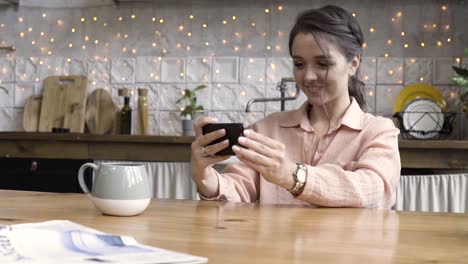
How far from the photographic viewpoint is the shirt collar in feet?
5.24

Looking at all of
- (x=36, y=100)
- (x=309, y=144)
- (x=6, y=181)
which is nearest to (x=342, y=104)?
(x=309, y=144)

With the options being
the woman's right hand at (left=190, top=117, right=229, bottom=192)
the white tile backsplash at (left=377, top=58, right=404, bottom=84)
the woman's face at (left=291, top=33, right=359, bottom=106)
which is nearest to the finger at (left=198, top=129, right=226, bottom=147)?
the woman's right hand at (left=190, top=117, right=229, bottom=192)

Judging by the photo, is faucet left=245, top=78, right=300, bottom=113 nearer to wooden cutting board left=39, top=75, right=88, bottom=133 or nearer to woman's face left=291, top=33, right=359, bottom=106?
wooden cutting board left=39, top=75, right=88, bottom=133

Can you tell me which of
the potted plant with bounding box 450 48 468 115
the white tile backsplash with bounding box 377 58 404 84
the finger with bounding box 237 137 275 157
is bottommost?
the finger with bounding box 237 137 275 157

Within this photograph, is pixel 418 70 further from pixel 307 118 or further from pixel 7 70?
pixel 7 70

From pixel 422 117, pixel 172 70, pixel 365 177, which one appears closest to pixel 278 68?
pixel 172 70

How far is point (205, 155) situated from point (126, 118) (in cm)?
192

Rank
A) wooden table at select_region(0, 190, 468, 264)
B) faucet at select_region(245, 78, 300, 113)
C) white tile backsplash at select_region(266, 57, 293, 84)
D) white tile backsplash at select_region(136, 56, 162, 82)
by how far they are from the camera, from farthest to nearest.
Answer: white tile backsplash at select_region(136, 56, 162, 82)
white tile backsplash at select_region(266, 57, 293, 84)
faucet at select_region(245, 78, 300, 113)
wooden table at select_region(0, 190, 468, 264)

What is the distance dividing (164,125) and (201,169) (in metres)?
1.94

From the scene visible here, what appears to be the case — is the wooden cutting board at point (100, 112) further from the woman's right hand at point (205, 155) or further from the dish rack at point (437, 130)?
the woman's right hand at point (205, 155)

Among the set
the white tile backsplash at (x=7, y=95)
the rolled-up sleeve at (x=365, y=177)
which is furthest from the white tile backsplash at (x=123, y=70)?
the rolled-up sleeve at (x=365, y=177)

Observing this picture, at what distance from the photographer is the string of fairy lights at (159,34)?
123 inches

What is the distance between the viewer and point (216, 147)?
1259 mm

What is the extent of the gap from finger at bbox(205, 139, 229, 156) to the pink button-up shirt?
184 mm
